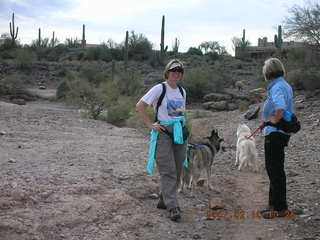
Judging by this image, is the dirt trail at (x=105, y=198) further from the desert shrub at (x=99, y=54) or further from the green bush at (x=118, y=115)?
the desert shrub at (x=99, y=54)

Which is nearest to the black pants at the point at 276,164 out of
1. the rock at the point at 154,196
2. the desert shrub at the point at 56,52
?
the rock at the point at 154,196

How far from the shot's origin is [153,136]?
A: 18.5 feet

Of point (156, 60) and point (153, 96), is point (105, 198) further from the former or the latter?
point (156, 60)

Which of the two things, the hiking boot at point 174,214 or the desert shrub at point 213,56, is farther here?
the desert shrub at point 213,56

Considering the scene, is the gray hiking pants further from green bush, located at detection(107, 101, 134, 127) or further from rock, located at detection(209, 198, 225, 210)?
green bush, located at detection(107, 101, 134, 127)

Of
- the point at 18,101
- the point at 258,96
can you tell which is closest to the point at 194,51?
the point at 18,101

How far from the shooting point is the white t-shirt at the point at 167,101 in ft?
18.1

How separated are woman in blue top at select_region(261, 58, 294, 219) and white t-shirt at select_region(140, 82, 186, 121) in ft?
3.30

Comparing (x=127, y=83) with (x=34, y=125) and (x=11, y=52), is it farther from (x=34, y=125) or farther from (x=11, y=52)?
(x=11, y=52)

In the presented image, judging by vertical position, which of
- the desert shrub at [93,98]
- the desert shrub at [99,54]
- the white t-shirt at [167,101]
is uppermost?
the desert shrub at [99,54]

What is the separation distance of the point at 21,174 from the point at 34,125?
23.1 ft

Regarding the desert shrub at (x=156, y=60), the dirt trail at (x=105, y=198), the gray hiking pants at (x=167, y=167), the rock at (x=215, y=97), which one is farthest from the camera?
the desert shrub at (x=156, y=60)

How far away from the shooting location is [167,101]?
558cm

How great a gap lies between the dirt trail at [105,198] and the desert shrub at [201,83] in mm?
15830
